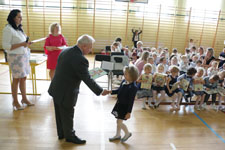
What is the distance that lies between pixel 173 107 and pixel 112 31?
25.7 feet

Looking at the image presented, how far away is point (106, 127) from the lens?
3.11 metres

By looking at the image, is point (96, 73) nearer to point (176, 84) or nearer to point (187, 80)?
point (176, 84)

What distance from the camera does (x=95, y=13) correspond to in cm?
1049

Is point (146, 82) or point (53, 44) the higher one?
point (53, 44)

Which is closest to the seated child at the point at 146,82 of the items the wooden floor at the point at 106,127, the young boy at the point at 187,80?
the wooden floor at the point at 106,127

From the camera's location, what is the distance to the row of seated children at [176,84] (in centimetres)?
381

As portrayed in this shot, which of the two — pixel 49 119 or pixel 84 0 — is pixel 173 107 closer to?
pixel 49 119

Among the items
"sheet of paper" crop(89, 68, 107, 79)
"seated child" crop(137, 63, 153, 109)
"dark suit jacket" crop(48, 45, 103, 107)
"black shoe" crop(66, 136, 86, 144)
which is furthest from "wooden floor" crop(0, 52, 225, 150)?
"dark suit jacket" crop(48, 45, 103, 107)

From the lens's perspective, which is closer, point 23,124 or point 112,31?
point 23,124

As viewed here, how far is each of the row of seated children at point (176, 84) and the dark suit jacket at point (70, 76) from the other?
1.76 meters

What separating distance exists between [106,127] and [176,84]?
1721 mm

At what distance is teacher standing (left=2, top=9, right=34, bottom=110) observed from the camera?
297 centimetres

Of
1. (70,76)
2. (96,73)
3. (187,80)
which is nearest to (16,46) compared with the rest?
(70,76)

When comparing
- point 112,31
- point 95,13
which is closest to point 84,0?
point 95,13
